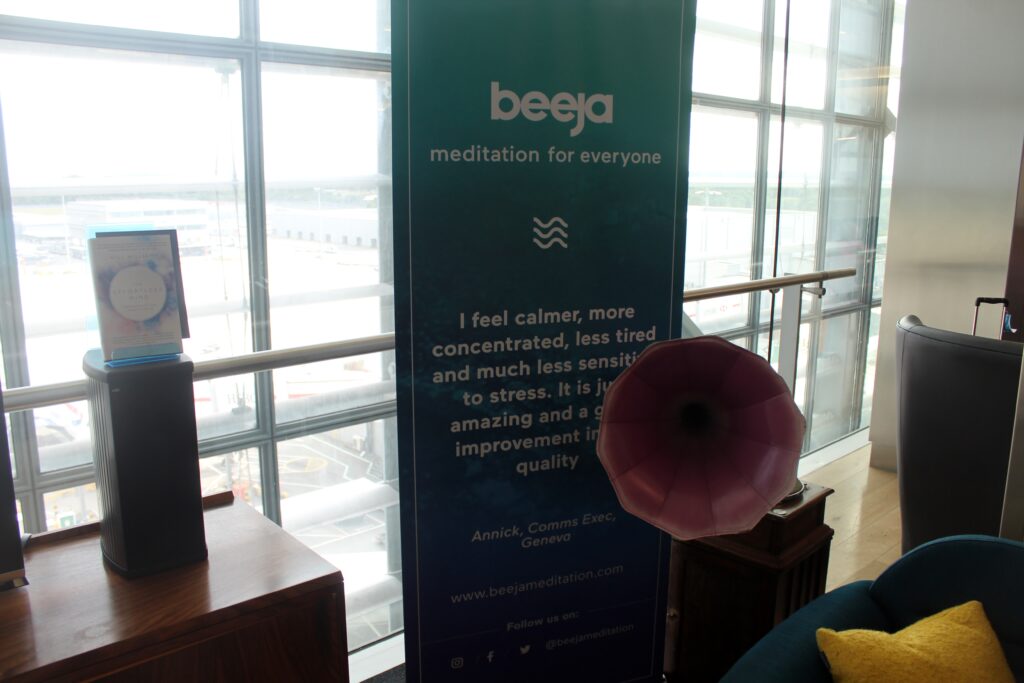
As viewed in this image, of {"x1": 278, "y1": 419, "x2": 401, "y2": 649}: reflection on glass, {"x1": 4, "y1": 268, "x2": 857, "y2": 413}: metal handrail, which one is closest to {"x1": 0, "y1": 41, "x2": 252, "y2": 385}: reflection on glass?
{"x1": 278, "y1": 419, "x2": 401, "y2": 649}: reflection on glass

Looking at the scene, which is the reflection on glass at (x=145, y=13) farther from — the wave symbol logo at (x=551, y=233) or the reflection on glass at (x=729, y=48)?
the wave symbol logo at (x=551, y=233)

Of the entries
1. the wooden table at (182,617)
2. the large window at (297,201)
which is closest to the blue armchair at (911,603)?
the wooden table at (182,617)

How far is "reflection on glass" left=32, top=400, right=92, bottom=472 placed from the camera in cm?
527

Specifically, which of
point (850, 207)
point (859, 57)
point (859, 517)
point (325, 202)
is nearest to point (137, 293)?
point (859, 517)

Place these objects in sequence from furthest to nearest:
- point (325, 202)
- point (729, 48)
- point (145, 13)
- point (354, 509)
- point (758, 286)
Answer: point (729, 48), point (354, 509), point (325, 202), point (145, 13), point (758, 286)

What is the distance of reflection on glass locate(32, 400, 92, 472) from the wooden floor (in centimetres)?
456

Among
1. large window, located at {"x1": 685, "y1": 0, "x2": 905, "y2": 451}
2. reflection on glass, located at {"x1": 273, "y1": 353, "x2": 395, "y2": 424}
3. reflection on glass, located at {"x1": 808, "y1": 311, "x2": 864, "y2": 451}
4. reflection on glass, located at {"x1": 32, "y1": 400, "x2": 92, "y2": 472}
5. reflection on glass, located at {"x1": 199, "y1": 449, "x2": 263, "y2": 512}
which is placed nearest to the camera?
reflection on glass, located at {"x1": 32, "y1": 400, "x2": 92, "y2": 472}

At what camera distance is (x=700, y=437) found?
1.47 metres

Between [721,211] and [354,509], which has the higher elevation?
[721,211]

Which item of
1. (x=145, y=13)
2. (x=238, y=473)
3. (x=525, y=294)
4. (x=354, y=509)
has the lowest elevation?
(x=354, y=509)

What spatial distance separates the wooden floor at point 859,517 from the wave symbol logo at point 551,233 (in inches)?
72.2

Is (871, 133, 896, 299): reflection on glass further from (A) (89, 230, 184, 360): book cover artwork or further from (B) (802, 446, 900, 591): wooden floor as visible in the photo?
(A) (89, 230, 184, 360): book cover artwork

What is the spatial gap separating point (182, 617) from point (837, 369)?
8.07 m

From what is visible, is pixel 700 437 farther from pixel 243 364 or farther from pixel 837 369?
pixel 837 369
